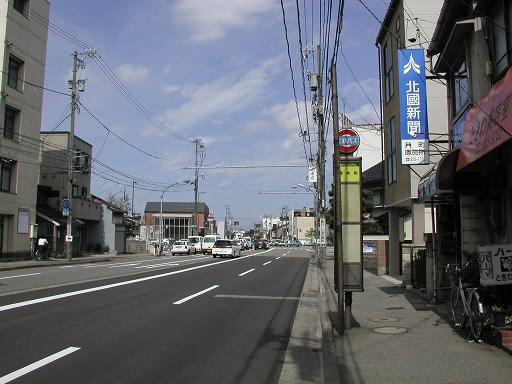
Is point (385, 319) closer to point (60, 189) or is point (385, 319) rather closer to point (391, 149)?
point (391, 149)

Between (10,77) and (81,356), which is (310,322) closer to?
(81,356)

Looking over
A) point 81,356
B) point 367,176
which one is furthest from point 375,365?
point 367,176

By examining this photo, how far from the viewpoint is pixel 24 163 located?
32.0 m

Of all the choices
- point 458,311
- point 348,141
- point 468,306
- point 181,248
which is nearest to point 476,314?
point 468,306

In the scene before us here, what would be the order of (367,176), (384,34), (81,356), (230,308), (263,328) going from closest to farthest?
(81,356), (263,328), (230,308), (384,34), (367,176)

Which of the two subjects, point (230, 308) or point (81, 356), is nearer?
point (81, 356)

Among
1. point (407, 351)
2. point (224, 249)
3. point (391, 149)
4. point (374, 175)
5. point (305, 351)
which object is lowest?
point (305, 351)

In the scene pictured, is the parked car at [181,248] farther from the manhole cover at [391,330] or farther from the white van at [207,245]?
the manhole cover at [391,330]

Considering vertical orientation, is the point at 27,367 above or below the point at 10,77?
below

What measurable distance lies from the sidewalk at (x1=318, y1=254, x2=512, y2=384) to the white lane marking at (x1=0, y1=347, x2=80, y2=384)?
3.66 metres

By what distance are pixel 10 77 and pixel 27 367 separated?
29.5 meters

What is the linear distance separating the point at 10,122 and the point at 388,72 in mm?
24214

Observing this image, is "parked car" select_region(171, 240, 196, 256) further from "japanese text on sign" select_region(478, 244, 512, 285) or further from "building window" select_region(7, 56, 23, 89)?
"japanese text on sign" select_region(478, 244, 512, 285)

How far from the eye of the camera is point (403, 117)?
551 inches
